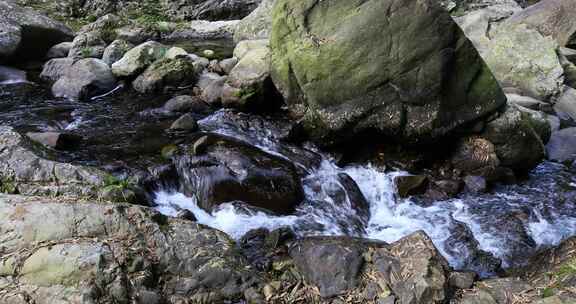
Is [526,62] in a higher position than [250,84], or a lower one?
lower

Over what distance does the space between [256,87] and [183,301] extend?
5956 mm

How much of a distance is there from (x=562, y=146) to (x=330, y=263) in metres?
6.81

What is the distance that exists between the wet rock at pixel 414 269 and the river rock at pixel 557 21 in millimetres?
11797

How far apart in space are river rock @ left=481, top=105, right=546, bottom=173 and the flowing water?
44 cm

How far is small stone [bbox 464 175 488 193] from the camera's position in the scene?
8.22 meters

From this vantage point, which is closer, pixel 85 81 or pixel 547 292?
pixel 547 292

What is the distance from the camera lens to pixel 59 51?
14.6 m

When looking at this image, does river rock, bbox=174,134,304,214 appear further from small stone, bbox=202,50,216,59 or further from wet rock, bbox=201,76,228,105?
small stone, bbox=202,50,216,59

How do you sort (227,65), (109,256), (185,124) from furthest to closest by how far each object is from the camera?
1. (227,65)
2. (185,124)
3. (109,256)

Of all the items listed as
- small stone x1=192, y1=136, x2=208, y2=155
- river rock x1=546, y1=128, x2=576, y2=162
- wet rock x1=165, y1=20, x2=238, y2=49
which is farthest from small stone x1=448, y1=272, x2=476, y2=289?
wet rock x1=165, y1=20, x2=238, y2=49

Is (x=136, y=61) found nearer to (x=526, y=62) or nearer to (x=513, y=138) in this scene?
(x=513, y=138)

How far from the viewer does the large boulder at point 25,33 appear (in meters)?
13.0

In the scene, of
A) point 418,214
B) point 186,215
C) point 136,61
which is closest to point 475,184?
point 418,214

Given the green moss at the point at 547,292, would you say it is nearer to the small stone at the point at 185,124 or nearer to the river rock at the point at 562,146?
the river rock at the point at 562,146
